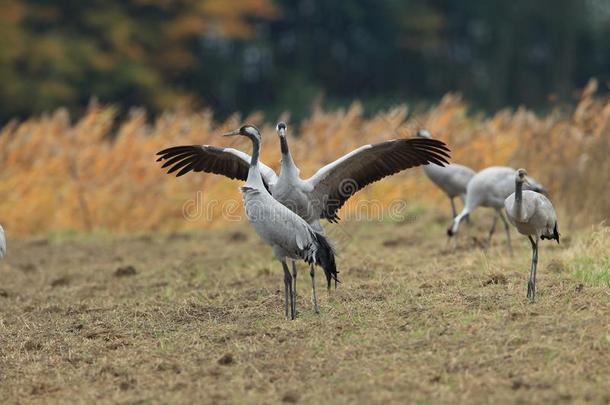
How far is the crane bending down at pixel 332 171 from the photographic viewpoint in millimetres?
8047

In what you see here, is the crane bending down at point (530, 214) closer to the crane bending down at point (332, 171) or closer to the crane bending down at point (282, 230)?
the crane bending down at point (332, 171)

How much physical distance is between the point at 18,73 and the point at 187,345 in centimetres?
2323

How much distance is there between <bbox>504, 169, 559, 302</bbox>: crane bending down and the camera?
23.4 feet

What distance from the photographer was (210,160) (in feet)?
29.0

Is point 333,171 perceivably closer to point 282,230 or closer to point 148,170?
point 282,230

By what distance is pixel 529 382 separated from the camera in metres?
5.32

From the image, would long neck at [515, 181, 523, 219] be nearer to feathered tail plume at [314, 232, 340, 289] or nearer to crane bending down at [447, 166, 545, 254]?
feathered tail plume at [314, 232, 340, 289]

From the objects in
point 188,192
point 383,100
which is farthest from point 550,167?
point 383,100

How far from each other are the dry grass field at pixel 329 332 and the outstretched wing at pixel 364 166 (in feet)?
2.10

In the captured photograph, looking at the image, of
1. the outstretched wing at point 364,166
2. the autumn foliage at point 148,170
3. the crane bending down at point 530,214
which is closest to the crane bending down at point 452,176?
the autumn foliage at point 148,170

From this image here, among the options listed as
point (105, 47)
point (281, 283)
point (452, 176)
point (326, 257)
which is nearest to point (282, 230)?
point (326, 257)

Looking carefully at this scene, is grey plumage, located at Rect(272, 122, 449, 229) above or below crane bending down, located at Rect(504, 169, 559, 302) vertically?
above

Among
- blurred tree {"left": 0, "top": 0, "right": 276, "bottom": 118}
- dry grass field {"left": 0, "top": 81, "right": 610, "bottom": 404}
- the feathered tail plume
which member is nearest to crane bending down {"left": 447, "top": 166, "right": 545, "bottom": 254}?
dry grass field {"left": 0, "top": 81, "right": 610, "bottom": 404}

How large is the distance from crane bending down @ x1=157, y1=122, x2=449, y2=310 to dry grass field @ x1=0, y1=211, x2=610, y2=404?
0.60 metres
